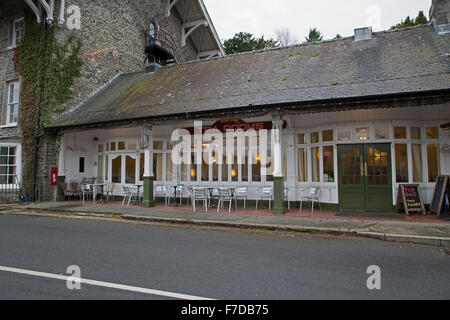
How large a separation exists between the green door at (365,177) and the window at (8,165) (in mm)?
14377

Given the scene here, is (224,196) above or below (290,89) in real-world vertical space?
below

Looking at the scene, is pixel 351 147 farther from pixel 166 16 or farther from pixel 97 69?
pixel 166 16

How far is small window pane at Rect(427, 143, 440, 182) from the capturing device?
959 cm

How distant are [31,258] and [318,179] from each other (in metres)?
8.88

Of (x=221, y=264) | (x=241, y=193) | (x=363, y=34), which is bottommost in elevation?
(x=221, y=264)

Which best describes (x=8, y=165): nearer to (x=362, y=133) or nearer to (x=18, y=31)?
(x=18, y=31)

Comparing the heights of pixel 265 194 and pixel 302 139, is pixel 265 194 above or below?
below

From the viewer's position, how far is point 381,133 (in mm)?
9828

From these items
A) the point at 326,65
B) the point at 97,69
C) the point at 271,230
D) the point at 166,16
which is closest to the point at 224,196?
the point at 271,230

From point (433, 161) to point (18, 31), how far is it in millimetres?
19456

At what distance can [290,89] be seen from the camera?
10.2 meters

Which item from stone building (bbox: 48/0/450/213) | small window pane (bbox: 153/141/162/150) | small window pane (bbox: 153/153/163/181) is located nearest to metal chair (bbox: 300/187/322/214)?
stone building (bbox: 48/0/450/213)

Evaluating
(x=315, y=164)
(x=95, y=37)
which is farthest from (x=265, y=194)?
(x=95, y=37)

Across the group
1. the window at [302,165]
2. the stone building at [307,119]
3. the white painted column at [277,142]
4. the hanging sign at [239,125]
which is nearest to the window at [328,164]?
the stone building at [307,119]
